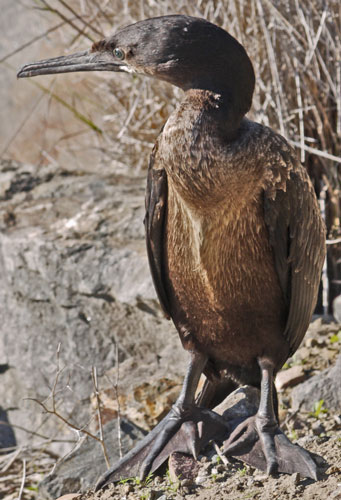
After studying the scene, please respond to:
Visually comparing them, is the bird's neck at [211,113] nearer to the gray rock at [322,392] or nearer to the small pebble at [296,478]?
the small pebble at [296,478]

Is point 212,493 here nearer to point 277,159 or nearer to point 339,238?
point 277,159

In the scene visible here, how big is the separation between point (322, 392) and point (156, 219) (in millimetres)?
1242

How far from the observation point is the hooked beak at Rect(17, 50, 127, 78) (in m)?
2.66

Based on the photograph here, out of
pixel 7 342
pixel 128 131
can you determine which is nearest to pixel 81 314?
pixel 7 342

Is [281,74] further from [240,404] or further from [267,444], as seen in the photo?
[267,444]

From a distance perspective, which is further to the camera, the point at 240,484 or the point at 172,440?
the point at 172,440

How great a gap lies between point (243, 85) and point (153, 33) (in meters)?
0.35

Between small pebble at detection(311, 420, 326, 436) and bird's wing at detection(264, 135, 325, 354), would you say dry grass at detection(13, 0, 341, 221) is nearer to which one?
bird's wing at detection(264, 135, 325, 354)

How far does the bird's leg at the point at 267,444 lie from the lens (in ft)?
8.45

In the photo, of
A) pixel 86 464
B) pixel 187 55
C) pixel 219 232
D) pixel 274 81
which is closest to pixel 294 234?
pixel 219 232

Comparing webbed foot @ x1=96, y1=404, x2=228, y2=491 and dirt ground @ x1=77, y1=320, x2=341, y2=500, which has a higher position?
webbed foot @ x1=96, y1=404, x2=228, y2=491

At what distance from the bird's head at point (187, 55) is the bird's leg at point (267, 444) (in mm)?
1059

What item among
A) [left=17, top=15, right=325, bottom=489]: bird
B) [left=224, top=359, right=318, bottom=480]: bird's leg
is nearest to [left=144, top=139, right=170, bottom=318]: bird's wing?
[left=17, top=15, right=325, bottom=489]: bird

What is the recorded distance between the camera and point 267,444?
2.68 metres
